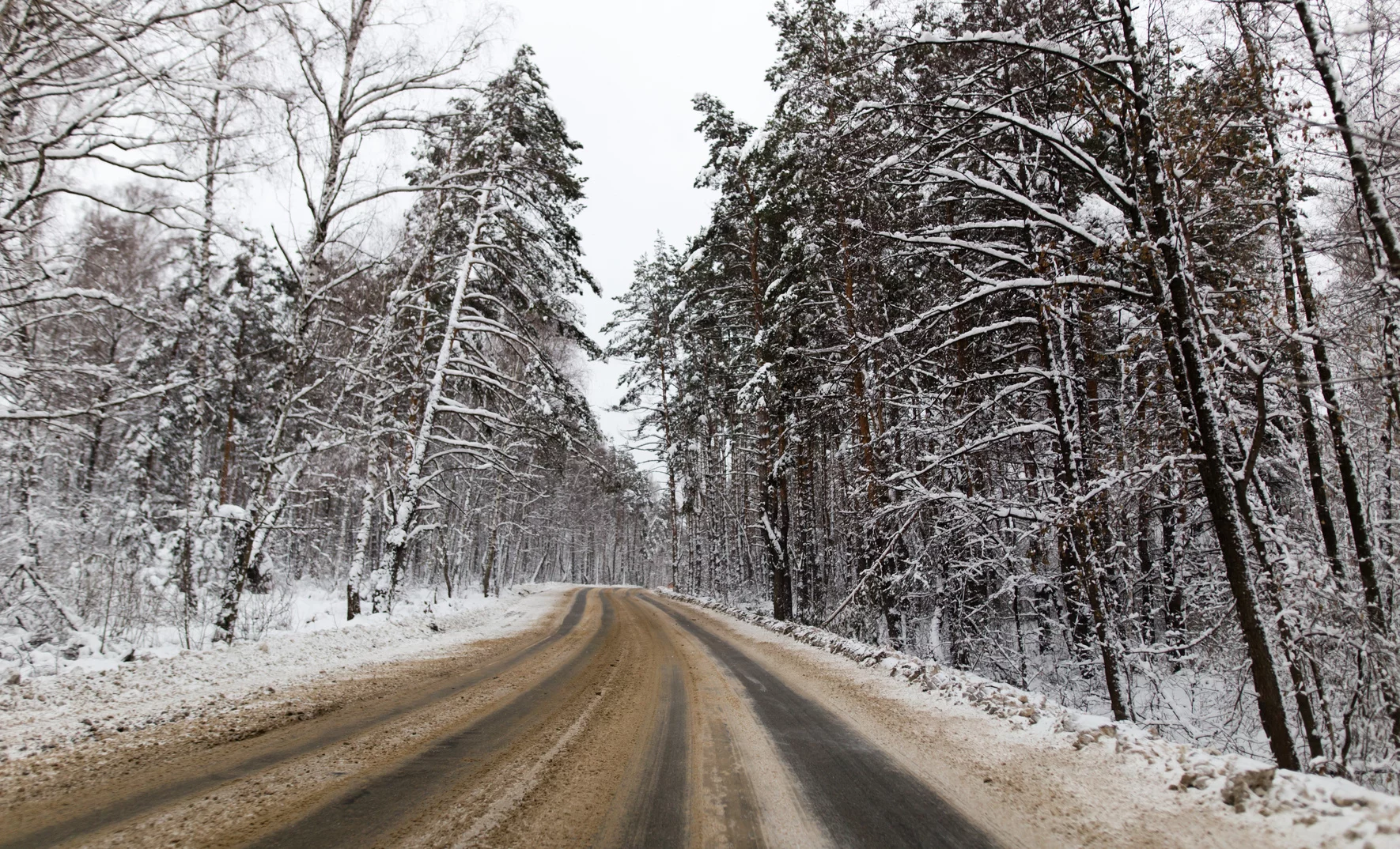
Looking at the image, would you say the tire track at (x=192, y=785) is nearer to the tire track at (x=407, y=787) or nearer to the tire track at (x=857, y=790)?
the tire track at (x=407, y=787)

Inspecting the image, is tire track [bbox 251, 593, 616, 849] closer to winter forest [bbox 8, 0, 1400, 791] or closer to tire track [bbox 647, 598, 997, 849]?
tire track [bbox 647, 598, 997, 849]

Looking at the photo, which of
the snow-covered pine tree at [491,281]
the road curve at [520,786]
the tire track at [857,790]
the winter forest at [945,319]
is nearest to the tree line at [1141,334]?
the winter forest at [945,319]

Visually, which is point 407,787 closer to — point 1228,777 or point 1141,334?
point 1228,777

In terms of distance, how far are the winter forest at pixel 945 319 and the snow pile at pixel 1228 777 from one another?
1.42m

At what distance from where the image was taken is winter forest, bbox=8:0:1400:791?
4.82m

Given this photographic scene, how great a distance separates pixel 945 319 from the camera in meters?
9.76

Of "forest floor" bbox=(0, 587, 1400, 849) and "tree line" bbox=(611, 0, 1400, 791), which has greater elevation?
"tree line" bbox=(611, 0, 1400, 791)

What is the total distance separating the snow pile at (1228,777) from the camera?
2.24m

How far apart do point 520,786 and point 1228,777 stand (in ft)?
12.6

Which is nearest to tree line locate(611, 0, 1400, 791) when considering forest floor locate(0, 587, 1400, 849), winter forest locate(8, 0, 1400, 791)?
winter forest locate(8, 0, 1400, 791)

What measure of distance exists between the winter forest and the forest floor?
219cm

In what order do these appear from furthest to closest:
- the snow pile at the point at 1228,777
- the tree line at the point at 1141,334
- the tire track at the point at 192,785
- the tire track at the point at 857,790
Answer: the tree line at the point at 1141,334
the tire track at the point at 857,790
the tire track at the point at 192,785
the snow pile at the point at 1228,777

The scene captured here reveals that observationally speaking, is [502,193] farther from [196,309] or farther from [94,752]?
[94,752]

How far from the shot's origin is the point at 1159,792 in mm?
2988
